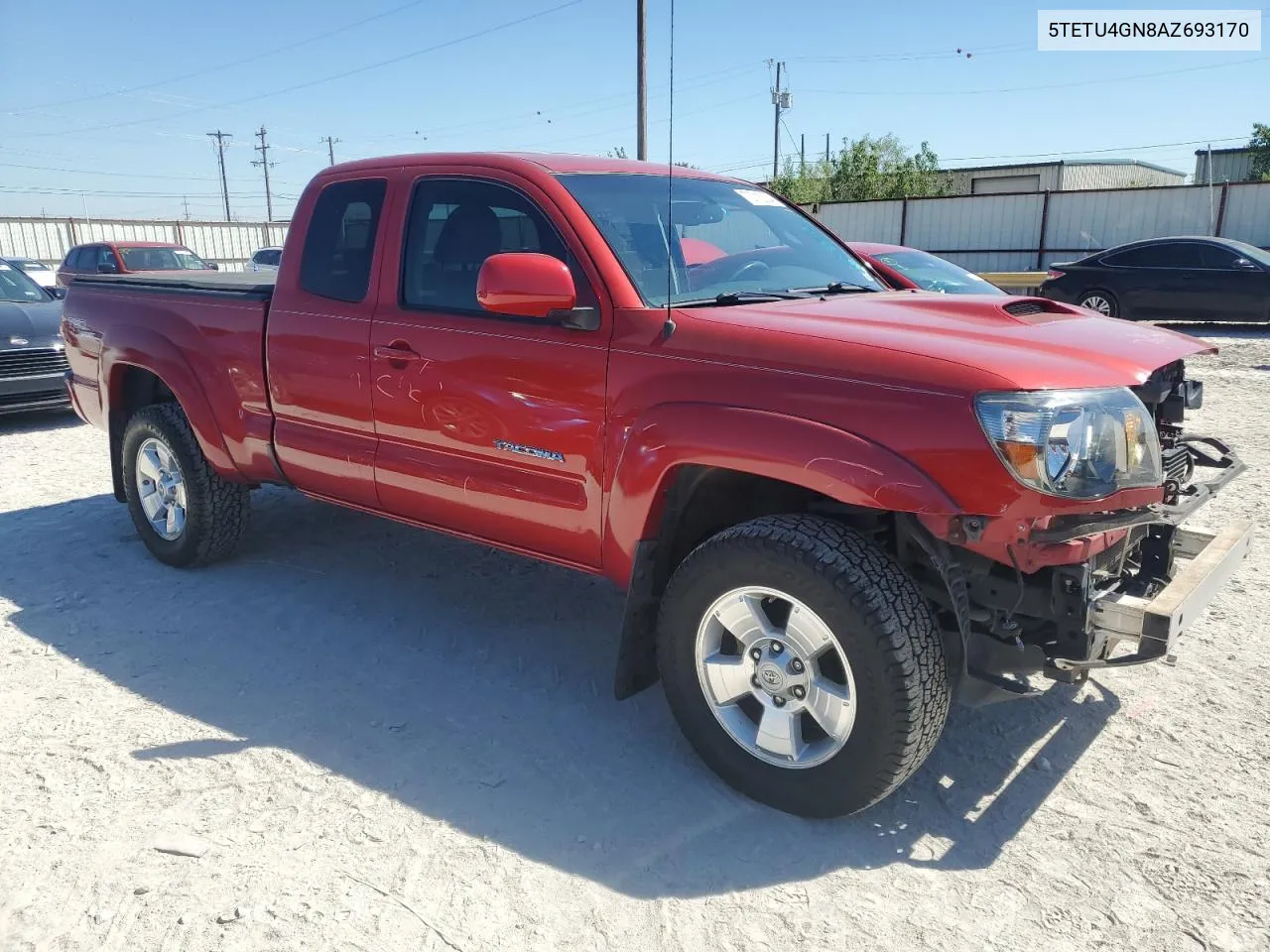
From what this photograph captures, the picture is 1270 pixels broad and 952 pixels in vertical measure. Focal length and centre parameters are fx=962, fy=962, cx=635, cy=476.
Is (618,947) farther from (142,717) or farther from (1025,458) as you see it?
(142,717)

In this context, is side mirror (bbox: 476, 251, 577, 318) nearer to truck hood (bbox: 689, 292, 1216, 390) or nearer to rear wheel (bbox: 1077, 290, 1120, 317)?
truck hood (bbox: 689, 292, 1216, 390)

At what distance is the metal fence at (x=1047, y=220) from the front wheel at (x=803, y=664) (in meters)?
19.3

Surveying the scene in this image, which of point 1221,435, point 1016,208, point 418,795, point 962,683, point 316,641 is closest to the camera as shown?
point 962,683

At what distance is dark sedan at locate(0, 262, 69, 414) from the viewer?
8.34m

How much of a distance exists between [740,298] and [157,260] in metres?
15.1

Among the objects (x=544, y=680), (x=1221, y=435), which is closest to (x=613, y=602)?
(x=544, y=680)

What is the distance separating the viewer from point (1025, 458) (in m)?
2.40

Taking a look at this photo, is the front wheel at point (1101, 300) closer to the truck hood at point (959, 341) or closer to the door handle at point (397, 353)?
the truck hood at point (959, 341)

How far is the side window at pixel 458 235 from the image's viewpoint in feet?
11.4

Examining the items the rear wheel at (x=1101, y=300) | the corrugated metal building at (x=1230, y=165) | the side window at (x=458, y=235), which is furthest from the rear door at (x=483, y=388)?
the corrugated metal building at (x=1230, y=165)

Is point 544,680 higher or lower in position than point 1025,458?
lower

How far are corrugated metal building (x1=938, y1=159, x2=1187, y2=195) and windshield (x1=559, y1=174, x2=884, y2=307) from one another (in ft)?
101

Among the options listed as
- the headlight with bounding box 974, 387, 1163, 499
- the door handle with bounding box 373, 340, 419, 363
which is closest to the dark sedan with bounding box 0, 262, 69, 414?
the door handle with bounding box 373, 340, 419, 363

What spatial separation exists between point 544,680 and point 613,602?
0.84 m
